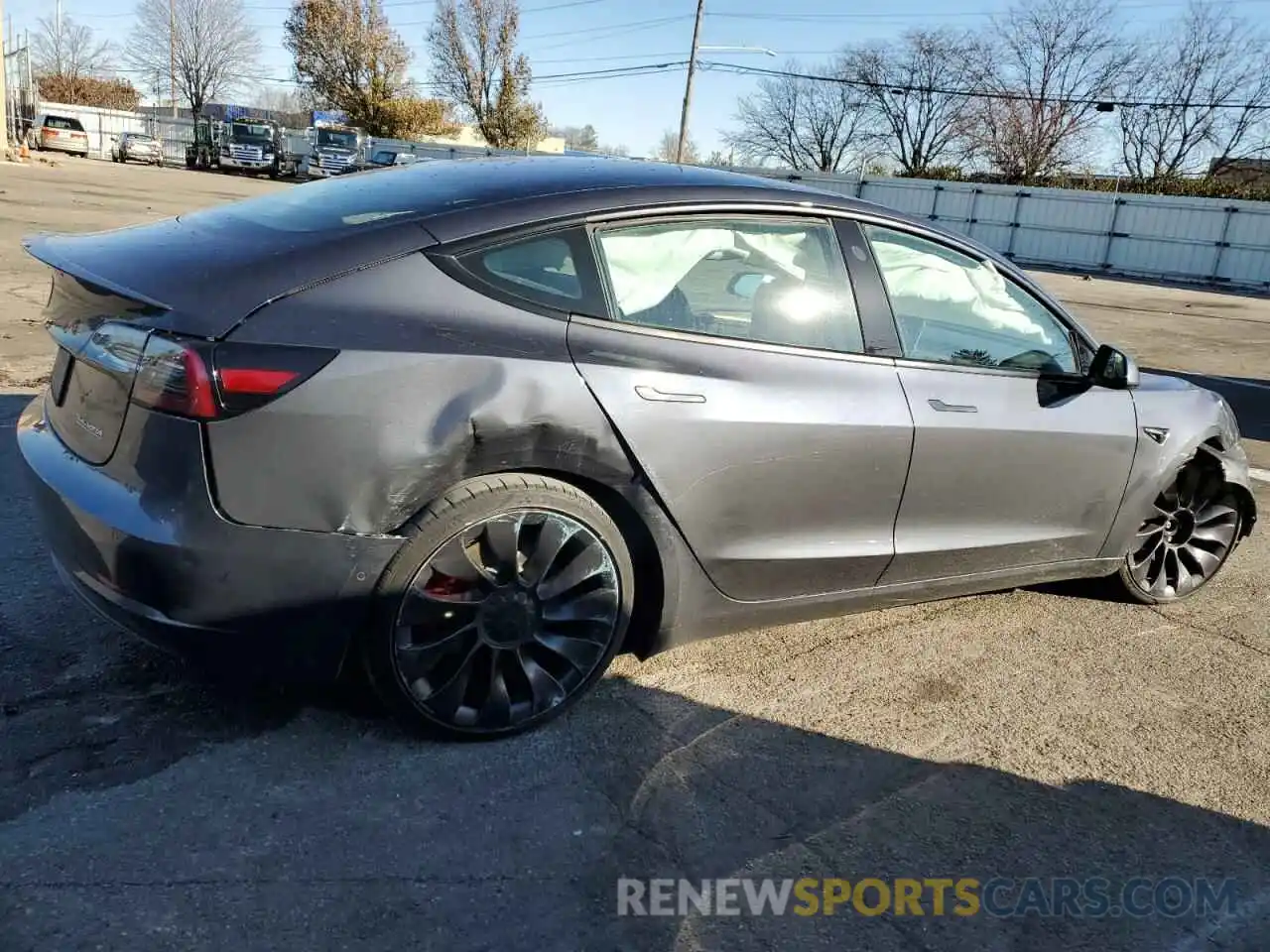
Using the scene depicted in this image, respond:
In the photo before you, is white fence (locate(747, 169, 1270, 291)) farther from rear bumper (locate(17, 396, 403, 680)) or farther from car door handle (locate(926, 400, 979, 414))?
rear bumper (locate(17, 396, 403, 680))

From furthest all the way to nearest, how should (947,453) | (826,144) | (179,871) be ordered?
(826,144)
(947,453)
(179,871)

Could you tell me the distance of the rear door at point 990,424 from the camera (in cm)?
327

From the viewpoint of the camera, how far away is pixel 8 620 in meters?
3.15

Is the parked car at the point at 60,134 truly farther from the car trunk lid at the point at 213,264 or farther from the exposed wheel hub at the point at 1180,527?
the exposed wheel hub at the point at 1180,527

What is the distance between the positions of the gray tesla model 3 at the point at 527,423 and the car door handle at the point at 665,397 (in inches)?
0.6

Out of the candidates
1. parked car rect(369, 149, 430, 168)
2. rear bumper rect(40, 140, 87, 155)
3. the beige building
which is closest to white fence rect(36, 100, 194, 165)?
rear bumper rect(40, 140, 87, 155)

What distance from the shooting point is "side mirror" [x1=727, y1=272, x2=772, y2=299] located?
300cm

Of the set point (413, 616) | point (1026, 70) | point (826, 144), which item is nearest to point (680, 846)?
point (413, 616)

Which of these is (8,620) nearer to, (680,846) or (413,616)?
(413,616)

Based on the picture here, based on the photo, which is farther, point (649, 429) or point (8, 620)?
point (8, 620)

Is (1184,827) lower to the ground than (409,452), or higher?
lower

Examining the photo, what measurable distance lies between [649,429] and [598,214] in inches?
24.8

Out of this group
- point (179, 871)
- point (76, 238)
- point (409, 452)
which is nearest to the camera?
point (179, 871)

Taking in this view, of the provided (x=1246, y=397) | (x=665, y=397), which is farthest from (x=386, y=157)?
(x=665, y=397)
